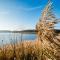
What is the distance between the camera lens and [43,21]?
7055mm

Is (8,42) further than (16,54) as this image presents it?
Yes

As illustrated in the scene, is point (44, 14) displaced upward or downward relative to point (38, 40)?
upward

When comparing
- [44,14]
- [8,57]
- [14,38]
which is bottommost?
[8,57]

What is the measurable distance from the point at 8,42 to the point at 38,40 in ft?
2.57

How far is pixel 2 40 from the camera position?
7449 mm

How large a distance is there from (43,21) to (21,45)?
33.1 inches

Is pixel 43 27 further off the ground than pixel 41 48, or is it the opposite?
pixel 43 27

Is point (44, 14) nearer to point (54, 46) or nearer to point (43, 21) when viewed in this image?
point (43, 21)

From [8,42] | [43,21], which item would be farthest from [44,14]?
[8,42]

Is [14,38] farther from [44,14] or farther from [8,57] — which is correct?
[44,14]

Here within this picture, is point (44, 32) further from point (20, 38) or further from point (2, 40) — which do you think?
point (2, 40)

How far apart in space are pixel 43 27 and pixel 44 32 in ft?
0.41

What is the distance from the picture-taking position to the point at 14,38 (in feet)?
24.3

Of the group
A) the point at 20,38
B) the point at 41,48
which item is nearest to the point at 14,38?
the point at 20,38
